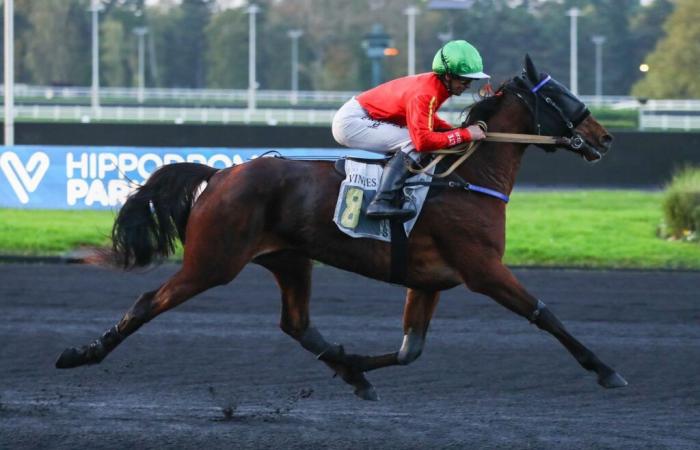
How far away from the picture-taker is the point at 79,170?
52.6 ft

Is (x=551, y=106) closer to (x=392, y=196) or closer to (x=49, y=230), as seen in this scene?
(x=392, y=196)

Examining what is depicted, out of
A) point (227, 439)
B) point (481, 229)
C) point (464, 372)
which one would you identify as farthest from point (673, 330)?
point (227, 439)

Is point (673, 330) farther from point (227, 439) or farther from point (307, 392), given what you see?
point (227, 439)

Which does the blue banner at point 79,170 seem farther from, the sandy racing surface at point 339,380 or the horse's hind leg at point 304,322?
the horse's hind leg at point 304,322

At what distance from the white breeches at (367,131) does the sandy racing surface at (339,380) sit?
1.35m

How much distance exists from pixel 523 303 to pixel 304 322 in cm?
125

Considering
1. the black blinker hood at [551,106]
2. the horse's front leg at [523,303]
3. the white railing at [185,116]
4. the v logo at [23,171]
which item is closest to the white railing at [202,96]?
the white railing at [185,116]

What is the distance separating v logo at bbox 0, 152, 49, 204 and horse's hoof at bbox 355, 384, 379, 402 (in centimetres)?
1028

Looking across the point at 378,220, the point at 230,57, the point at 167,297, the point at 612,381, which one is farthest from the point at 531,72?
the point at 230,57

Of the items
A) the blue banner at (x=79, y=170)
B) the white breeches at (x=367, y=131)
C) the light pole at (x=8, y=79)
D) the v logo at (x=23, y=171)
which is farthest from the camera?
the light pole at (x=8, y=79)

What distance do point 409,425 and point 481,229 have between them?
3.37ft

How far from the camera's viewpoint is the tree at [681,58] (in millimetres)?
48531

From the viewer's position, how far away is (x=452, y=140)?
6328 mm

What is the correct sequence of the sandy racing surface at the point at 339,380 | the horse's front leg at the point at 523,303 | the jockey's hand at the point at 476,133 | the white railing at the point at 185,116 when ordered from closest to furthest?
1. the sandy racing surface at the point at 339,380
2. the horse's front leg at the point at 523,303
3. the jockey's hand at the point at 476,133
4. the white railing at the point at 185,116
